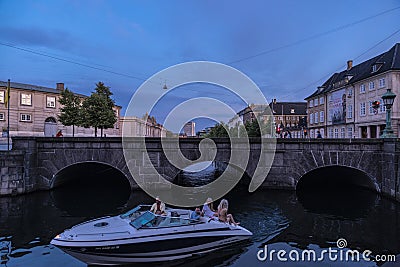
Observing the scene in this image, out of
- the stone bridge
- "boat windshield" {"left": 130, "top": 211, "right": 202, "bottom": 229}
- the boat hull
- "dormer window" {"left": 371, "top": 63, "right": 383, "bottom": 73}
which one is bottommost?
the boat hull

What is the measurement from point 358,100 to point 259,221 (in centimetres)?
4404

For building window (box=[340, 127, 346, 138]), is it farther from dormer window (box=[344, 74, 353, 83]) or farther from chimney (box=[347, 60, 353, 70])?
chimney (box=[347, 60, 353, 70])

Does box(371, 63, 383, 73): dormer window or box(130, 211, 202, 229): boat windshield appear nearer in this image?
box(130, 211, 202, 229): boat windshield

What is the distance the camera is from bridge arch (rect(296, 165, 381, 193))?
29469 mm

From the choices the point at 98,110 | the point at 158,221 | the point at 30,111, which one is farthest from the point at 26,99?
the point at 158,221

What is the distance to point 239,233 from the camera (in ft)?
45.9

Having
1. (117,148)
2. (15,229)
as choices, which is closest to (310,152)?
(117,148)

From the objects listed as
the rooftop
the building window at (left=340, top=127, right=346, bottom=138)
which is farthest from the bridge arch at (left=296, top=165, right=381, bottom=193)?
the building window at (left=340, top=127, right=346, bottom=138)

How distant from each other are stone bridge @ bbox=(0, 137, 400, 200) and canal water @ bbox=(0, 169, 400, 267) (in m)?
1.51

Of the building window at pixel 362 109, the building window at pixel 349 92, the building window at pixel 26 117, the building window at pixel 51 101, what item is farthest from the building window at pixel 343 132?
the building window at pixel 26 117

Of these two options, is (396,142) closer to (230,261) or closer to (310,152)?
(310,152)

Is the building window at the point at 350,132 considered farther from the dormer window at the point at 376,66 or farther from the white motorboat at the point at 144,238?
the white motorboat at the point at 144,238

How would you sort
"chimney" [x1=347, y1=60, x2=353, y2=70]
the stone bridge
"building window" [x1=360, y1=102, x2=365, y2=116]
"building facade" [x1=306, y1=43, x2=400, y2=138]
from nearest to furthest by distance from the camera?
the stone bridge < "building facade" [x1=306, y1=43, x2=400, y2=138] < "building window" [x1=360, y1=102, x2=365, y2=116] < "chimney" [x1=347, y1=60, x2=353, y2=70]

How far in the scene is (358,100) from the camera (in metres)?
52.8
